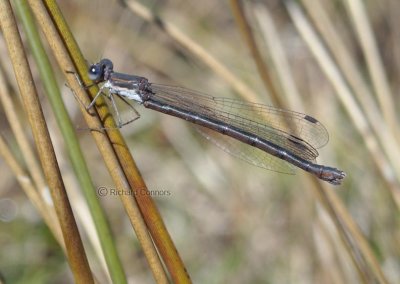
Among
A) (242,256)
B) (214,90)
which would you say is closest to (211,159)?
(214,90)

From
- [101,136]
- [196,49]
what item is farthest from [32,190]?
[196,49]

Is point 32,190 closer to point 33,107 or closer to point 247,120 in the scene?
point 33,107

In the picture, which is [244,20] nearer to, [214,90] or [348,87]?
[348,87]

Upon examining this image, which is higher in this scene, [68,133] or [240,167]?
[240,167]

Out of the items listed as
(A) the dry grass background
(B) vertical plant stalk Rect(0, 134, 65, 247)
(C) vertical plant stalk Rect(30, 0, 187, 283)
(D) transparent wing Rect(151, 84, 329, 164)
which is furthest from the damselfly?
(C) vertical plant stalk Rect(30, 0, 187, 283)

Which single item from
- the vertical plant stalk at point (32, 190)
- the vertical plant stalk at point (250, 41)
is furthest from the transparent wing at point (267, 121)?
the vertical plant stalk at point (32, 190)

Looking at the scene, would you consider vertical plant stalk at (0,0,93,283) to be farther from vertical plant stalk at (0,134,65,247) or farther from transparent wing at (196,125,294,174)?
transparent wing at (196,125,294,174)
